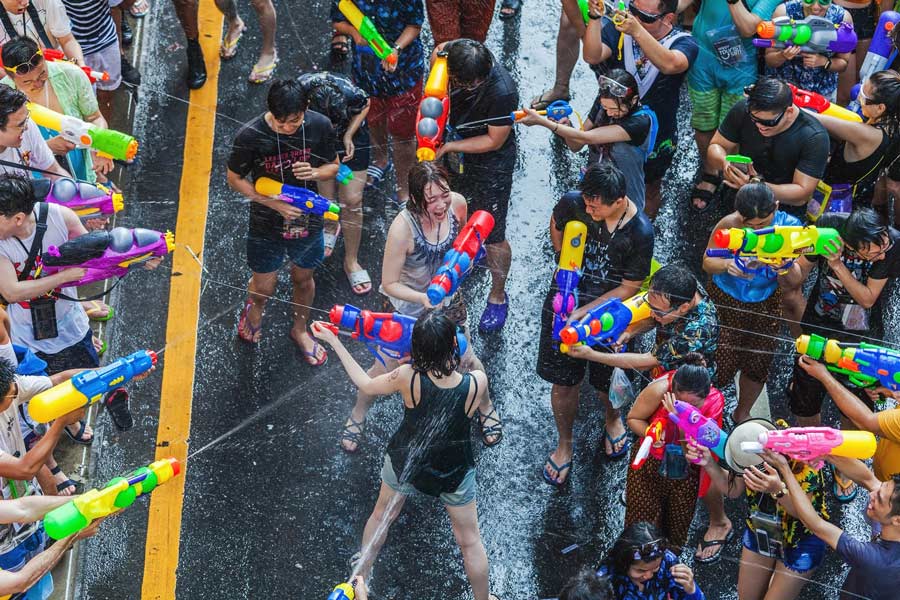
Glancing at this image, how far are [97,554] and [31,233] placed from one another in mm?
1739

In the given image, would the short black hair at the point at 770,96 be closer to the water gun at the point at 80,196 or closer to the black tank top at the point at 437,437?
the black tank top at the point at 437,437

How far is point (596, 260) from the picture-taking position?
6.22 m

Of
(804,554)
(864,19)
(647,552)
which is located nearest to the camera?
(647,552)

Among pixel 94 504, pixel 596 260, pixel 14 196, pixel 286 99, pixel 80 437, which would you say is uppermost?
pixel 286 99

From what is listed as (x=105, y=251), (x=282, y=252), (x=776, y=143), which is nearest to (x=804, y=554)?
(x=776, y=143)

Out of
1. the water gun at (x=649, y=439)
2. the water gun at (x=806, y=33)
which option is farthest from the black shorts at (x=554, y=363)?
the water gun at (x=806, y=33)

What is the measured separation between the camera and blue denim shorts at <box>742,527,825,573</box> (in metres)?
5.51

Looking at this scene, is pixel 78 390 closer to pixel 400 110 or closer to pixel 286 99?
pixel 286 99

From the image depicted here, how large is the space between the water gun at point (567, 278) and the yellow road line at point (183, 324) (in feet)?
7.40

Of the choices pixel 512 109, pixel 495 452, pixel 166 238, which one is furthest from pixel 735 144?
pixel 166 238

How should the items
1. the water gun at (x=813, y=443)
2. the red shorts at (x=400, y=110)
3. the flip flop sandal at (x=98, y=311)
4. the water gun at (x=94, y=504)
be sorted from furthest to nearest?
the red shorts at (x=400, y=110), the flip flop sandal at (x=98, y=311), the water gun at (x=813, y=443), the water gun at (x=94, y=504)

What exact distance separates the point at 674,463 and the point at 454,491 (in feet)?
3.50

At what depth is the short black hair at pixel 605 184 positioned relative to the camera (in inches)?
232

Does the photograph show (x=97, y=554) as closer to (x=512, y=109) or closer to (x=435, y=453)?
(x=435, y=453)
